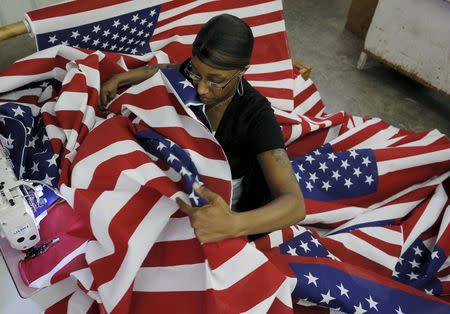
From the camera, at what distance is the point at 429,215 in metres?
1.63

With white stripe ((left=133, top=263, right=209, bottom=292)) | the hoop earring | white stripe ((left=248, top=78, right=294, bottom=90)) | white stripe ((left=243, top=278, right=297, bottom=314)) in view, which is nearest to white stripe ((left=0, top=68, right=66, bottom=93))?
the hoop earring

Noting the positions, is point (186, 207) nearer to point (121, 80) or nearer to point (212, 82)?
point (212, 82)

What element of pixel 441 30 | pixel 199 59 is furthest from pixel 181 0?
pixel 441 30

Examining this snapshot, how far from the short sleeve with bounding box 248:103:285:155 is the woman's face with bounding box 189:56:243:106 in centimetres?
12

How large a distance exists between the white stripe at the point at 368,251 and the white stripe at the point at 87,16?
129 cm

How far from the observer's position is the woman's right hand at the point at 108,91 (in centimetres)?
143

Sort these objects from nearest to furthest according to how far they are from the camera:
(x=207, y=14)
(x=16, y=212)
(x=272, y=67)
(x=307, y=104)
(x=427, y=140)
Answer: (x=16, y=212)
(x=427, y=140)
(x=207, y=14)
(x=272, y=67)
(x=307, y=104)

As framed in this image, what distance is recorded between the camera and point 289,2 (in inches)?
175

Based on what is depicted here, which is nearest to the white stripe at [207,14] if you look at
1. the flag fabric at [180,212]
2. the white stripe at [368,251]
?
the flag fabric at [180,212]

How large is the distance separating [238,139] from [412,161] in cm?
92

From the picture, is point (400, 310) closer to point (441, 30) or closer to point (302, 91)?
point (302, 91)

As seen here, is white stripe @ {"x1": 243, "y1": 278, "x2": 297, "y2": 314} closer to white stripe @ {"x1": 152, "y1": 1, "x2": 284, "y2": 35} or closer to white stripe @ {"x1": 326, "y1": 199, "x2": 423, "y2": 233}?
white stripe @ {"x1": 326, "y1": 199, "x2": 423, "y2": 233}

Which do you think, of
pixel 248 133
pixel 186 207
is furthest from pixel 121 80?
pixel 186 207

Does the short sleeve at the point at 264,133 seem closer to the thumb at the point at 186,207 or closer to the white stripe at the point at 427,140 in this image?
the thumb at the point at 186,207
